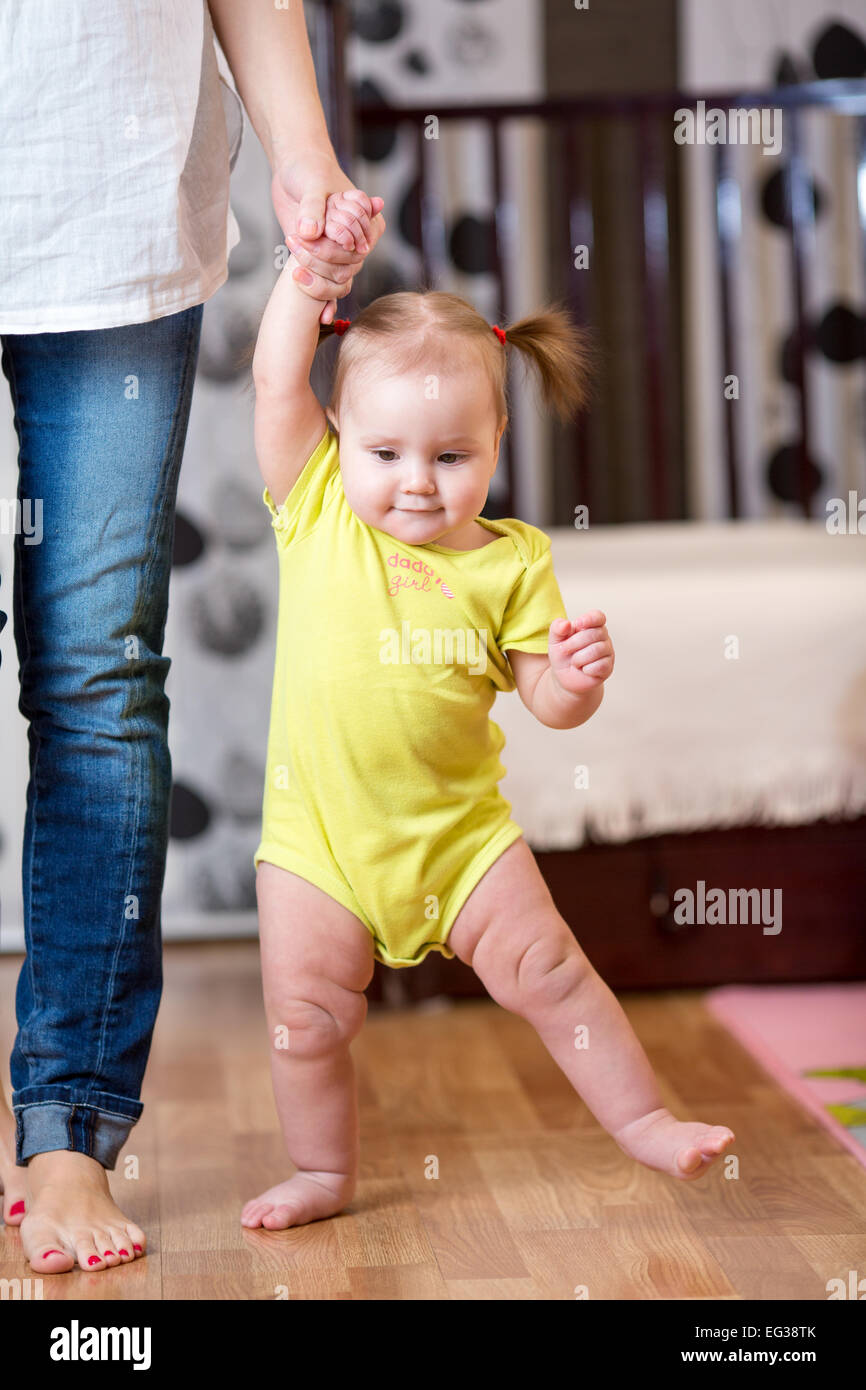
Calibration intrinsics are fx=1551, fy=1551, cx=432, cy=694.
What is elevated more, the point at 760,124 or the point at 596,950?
the point at 760,124

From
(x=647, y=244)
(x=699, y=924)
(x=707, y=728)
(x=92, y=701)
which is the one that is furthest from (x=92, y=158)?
(x=647, y=244)

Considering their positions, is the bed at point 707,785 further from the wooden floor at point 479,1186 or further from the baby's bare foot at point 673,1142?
the baby's bare foot at point 673,1142

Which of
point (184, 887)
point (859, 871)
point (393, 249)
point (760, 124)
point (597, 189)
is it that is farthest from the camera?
point (597, 189)

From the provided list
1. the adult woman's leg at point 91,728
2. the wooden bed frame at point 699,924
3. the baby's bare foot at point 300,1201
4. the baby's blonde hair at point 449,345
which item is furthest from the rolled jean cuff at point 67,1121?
the wooden bed frame at point 699,924

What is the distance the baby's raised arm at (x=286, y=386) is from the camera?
102 centimetres

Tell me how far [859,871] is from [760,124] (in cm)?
119

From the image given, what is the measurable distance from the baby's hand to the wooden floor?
15.9 inches

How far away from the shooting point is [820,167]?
255 centimetres

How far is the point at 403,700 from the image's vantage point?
1.07 meters

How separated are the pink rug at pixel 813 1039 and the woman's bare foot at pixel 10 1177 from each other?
0.67m

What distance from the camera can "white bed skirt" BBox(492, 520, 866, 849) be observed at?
1724mm

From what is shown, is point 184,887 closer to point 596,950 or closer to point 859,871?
point 596,950

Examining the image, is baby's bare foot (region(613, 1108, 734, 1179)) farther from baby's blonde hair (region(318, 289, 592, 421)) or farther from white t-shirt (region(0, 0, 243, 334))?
white t-shirt (region(0, 0, 243, 334))
